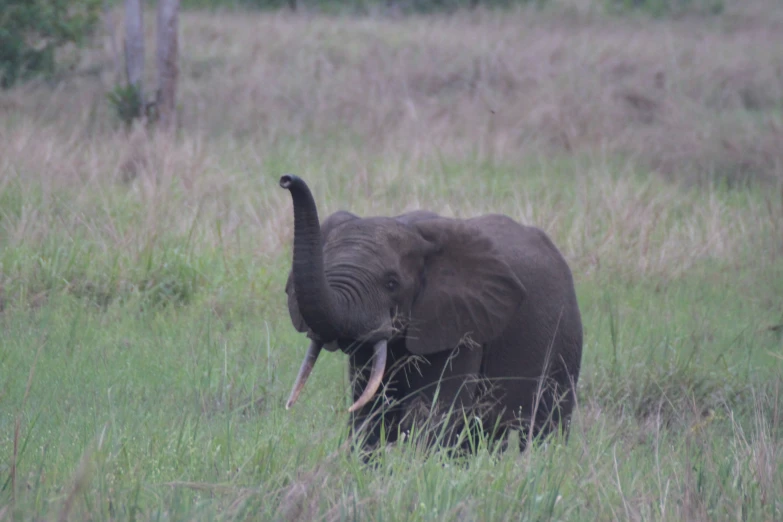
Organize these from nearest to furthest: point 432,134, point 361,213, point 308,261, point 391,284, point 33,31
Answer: point 308,261 < point 391,284 < point 361,213 < point 432,134 < point 33,31

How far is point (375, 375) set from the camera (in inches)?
162

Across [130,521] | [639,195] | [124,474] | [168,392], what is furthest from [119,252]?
[639,195]

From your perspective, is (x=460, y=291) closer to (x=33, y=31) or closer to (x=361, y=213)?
(x=361, y=213)

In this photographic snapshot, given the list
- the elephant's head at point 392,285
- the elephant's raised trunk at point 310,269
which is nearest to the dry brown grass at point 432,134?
the elephant's head at point 392,285

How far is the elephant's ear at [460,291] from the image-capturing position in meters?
4.53

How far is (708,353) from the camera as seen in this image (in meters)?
6.82

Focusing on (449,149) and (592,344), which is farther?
(449,149)

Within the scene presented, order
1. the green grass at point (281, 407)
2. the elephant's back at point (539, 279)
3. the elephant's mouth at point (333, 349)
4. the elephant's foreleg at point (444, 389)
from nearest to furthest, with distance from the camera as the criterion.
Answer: the green grass at point (281, 407)
the elephant's mouth at point (333, 349)
the elephant's foreleg at point (444, 389)
the elephant's back at point (539, 279)

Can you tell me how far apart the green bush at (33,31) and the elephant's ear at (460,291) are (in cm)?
1101

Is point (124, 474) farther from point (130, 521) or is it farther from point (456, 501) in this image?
point (456, 501)

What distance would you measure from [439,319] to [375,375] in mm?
550

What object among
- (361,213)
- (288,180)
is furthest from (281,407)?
(361,213)

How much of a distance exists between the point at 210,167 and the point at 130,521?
24.2 feet

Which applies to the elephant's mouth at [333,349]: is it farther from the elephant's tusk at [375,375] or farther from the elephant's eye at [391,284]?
the elephant's eye at [391,284]
